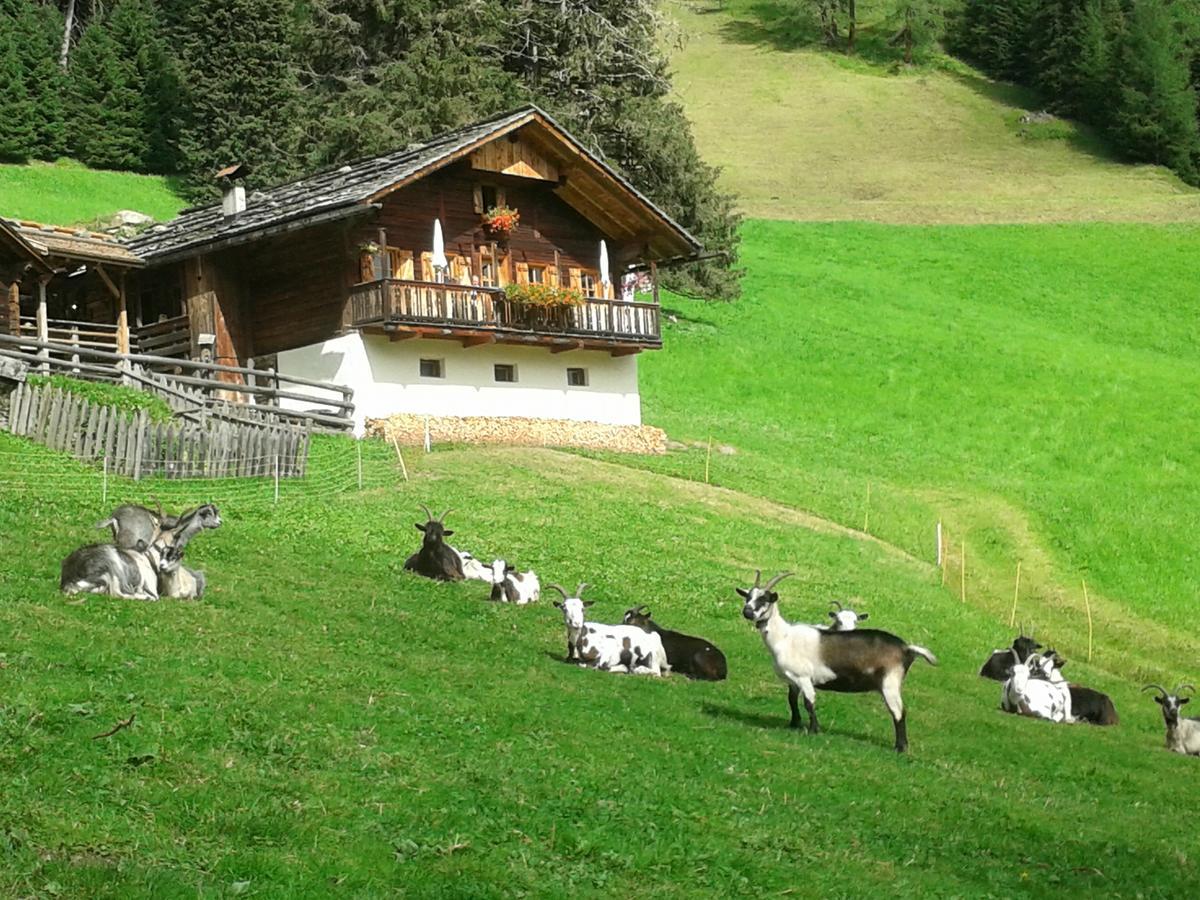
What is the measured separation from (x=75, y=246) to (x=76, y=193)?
3346cm

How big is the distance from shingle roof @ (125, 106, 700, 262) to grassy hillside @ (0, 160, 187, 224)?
78.1ft

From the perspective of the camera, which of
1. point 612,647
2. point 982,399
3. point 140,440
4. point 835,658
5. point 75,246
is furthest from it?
point 982,399

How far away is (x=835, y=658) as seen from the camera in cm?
1634

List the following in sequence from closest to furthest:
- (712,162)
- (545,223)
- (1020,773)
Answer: (1020,773), (545,223), (712,162)

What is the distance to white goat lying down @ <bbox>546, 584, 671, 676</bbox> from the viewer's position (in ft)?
61.2

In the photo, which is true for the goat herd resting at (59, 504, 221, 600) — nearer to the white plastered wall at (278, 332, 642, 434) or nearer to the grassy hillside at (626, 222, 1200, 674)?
the grassy hillside at (626, 222, 1200, 674)

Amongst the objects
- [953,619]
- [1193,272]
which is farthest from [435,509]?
[1193,272]

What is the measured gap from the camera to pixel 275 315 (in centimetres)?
4200

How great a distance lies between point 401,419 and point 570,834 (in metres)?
27.9

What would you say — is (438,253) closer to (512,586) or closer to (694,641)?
(512,586)

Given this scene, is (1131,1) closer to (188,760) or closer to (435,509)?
(435,509)

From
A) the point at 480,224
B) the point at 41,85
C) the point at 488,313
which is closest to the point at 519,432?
the point at 488,313

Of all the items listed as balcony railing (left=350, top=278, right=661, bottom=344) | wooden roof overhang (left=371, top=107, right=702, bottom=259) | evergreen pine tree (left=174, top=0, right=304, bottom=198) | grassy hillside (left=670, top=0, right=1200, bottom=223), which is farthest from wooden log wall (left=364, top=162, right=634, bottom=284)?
grassy hillside (left=670, top=0, right=1200, bottom=223)

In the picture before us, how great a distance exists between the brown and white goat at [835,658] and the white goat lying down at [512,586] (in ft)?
21.5
